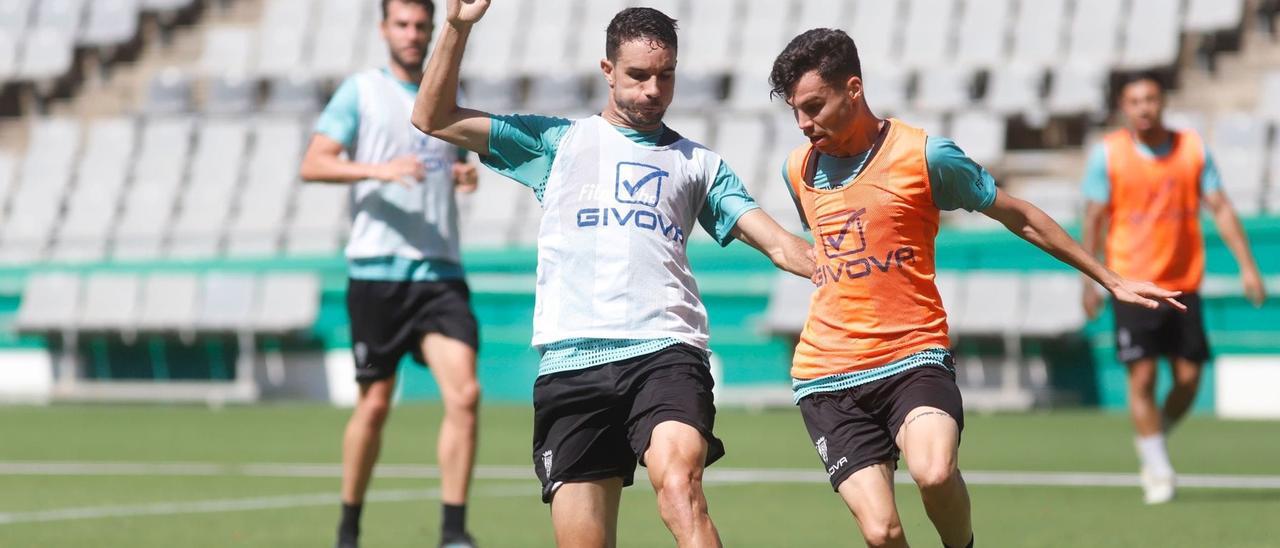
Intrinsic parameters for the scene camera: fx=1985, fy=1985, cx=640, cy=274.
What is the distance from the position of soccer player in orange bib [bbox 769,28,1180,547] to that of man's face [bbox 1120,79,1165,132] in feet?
14.7

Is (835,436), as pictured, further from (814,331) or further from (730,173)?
(730,173)

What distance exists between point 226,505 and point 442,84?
518cm

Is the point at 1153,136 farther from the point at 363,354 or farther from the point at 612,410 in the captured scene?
the point at 612,410

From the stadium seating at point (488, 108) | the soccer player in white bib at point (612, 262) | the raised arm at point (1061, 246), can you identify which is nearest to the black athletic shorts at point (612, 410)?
the soccer player in white bib at point (612, 262)

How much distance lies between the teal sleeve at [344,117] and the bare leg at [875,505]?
3.39 m

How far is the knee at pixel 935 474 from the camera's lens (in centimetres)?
571

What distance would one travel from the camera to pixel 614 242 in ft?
19.4

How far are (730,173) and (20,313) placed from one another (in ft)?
57.1

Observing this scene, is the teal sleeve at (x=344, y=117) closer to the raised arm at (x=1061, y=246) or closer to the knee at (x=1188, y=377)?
the raised arm at (x=1061, y=246)

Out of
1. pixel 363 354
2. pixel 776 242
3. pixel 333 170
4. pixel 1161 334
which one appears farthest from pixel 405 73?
pixel 1161 334

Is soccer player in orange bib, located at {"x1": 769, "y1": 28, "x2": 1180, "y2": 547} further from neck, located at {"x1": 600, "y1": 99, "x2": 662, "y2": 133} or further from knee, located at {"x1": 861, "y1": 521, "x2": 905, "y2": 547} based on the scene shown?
neck, located at {"x1": 600, "y1": 99, "x2": 662, "y2": 133}

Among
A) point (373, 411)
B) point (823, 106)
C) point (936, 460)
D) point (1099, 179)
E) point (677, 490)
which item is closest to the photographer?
point (677, 490)

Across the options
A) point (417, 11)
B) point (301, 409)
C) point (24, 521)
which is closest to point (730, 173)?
point (417, 11)

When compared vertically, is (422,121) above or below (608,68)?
below
